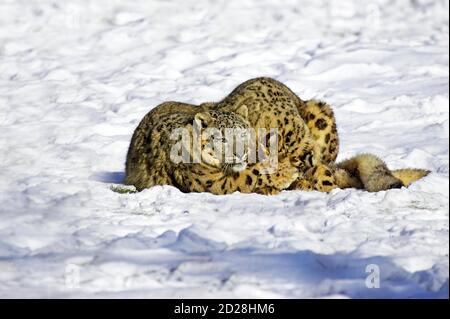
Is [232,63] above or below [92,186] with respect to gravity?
above

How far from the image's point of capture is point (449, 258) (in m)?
6.99

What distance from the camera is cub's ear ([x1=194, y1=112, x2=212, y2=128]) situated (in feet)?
29.2

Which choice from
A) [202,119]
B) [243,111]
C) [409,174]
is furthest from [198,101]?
[409,174]

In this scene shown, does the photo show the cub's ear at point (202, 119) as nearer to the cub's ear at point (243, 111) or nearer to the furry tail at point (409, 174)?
the cub's ear at point (243, 111)

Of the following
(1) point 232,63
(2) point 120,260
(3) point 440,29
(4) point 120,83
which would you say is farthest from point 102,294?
(3) point 440,29

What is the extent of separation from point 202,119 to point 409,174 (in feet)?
7.39

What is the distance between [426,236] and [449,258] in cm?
53

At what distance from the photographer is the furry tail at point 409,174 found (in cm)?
938

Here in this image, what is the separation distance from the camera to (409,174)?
31.0 ft

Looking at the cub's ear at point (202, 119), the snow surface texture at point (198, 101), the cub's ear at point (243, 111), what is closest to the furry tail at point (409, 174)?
the snow surface texture at point (198, 101)

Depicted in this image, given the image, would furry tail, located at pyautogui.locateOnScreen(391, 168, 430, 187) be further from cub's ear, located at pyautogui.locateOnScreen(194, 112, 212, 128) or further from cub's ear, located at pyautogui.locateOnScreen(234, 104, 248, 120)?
cub's ear, located at pyautogui.locateOnScreen(194, 112, 212, 128)

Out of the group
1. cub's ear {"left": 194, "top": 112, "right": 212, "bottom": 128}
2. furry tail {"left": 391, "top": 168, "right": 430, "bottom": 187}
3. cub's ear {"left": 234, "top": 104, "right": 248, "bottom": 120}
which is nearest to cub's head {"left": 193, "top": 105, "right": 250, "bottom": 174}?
cub's ear {"left": 194, "top": 112, "right": 212, "bottom": 128}

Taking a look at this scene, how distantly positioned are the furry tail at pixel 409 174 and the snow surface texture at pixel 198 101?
0.54 feet
